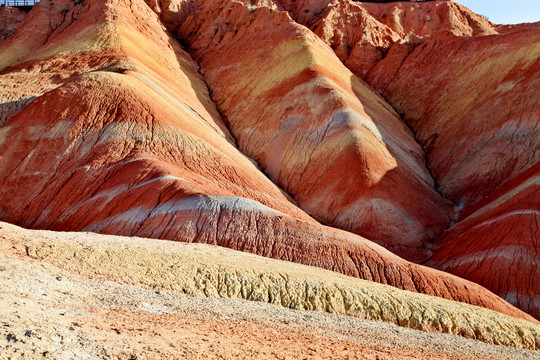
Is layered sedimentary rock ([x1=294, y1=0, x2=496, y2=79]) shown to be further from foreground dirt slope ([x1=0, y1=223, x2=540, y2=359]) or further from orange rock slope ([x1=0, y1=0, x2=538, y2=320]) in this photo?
foreground dirt slope ([x1=0, y1=223, x2=540, y2=359])

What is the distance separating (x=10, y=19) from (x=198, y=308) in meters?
53.6

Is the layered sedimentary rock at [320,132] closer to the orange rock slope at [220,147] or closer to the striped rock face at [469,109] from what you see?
the orange rock slope at [220,147]

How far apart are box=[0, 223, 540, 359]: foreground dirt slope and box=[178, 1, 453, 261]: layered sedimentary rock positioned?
11.5 m

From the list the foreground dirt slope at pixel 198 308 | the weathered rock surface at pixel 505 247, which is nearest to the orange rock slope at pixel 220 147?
the weathered rock surface at pixel 505 247

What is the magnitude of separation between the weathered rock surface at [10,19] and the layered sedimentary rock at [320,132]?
19000 mm

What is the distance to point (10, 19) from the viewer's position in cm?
6016

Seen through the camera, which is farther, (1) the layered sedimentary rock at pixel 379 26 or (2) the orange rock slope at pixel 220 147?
(1) the layered sedimentary rock at pixel 379 26

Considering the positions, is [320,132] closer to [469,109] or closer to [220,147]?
[220,147]

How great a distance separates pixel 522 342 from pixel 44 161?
2259 centimetres

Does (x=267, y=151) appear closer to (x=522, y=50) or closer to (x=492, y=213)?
(x=492, y=213)

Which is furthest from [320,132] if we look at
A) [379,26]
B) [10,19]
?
[10,19]

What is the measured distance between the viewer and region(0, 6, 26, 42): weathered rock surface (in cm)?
5853

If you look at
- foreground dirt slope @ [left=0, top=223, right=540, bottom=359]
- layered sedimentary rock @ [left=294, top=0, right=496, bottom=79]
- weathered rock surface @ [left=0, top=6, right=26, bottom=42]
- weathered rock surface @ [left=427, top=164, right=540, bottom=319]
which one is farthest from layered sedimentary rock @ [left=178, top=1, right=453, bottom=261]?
weathered rock surface @ [left=0, top=6, right=26, bottom=42]

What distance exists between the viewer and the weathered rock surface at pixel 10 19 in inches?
2305
